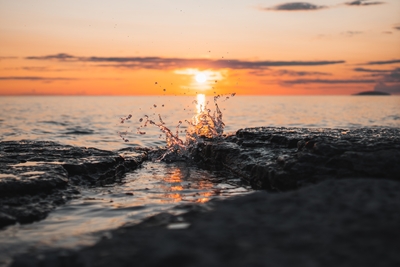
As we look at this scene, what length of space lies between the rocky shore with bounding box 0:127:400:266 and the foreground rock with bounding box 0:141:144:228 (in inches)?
0.8

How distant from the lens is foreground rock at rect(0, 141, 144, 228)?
17.7 ft

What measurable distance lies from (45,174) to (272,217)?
4.43 m

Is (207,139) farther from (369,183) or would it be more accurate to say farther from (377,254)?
(377,254)

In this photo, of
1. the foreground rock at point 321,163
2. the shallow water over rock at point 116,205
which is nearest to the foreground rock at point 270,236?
the shallow water over rock at point 116,205

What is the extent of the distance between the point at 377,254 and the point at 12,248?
3635mm

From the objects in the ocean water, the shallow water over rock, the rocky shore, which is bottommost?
the ocean water

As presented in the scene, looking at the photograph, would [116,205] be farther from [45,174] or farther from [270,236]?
[270,236]

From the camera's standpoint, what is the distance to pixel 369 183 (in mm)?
4543

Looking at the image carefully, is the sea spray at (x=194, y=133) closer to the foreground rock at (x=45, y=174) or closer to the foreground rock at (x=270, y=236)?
the foreground rock at (x=45, y=174)

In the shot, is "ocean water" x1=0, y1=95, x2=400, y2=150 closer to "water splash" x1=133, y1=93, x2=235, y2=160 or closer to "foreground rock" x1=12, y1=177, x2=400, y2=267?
"water splash" x1=133, y1=93, x2=235, y2=160

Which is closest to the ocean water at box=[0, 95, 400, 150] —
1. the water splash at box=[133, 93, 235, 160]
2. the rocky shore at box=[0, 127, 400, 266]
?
the water splash at box=[133, 93, 235, 160]

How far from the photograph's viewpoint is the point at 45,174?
660cm

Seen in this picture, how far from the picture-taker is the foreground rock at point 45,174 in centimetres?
541

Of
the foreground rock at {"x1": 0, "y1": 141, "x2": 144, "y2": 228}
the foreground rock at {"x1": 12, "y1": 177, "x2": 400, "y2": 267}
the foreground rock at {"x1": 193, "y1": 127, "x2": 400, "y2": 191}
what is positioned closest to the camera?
the foreground rock at {"x1": 12, "y1": 177, "x2": 400, "y2": 267}
